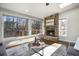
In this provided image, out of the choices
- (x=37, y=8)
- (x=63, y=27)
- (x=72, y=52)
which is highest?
(x=37, y=8)

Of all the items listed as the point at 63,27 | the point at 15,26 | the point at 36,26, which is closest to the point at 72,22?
the point at 63,27

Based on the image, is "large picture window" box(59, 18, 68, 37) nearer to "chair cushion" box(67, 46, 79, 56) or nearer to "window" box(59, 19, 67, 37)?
"window" box(59, 19, 67, 37)

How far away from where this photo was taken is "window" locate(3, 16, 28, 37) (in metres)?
1.60

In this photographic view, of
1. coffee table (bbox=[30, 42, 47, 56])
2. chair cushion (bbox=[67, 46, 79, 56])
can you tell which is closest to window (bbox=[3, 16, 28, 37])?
coffee table (bbox=[30, 42, 47, 56])

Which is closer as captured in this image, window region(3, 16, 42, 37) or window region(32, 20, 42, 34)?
window region(3, 16, 42, 37)

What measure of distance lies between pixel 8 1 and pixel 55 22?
104 centimetres

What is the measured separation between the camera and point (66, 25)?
169 centimetres

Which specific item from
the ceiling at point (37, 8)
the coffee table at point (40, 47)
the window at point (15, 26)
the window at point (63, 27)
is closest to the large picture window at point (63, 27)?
the window at point (63, 27)

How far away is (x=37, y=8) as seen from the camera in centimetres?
171

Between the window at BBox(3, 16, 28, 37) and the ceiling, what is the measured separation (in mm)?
182

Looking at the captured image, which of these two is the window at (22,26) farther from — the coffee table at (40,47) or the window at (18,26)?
the coffee table at (40,47)

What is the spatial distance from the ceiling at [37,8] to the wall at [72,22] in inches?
3.5

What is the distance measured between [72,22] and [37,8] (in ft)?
2.52

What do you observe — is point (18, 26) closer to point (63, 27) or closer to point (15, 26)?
point (15, 26)
